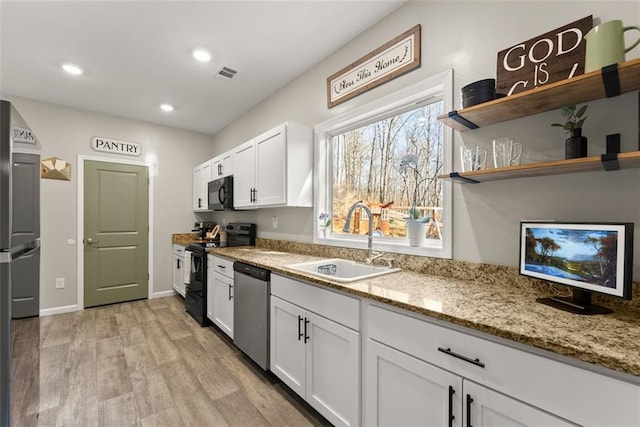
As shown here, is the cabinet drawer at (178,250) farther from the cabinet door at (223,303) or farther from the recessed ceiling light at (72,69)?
the recessed ceiling light at (72,69)

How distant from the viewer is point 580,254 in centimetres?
107

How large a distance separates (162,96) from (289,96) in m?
1.60

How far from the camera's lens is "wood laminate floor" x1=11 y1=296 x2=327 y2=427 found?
177 centimetres

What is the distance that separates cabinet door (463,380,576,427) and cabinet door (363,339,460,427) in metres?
0.04

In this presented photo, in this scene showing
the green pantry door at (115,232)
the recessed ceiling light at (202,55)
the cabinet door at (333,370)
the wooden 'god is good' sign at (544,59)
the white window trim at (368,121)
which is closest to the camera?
the wooden 'god is good' sign at (544,59)

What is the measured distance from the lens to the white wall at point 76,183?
11.6ft

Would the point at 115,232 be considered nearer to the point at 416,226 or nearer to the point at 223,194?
the point at 223,194

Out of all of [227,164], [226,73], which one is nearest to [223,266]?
[227,164]

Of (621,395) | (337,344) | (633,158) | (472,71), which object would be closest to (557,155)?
(633,158)

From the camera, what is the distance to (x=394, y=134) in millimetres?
2234

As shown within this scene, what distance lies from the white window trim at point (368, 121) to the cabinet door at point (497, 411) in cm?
83

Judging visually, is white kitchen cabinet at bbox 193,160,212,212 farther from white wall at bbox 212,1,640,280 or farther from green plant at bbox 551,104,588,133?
green plant at bbox 551,104,588,133

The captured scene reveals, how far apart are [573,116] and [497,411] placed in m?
1.23

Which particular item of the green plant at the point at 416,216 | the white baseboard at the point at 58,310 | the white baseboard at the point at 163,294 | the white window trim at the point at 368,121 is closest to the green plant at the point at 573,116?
the white window trim at the point at 368,121
